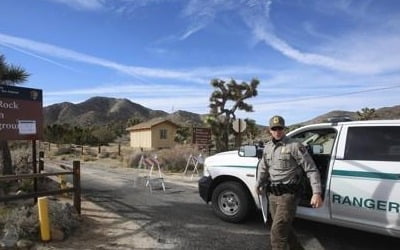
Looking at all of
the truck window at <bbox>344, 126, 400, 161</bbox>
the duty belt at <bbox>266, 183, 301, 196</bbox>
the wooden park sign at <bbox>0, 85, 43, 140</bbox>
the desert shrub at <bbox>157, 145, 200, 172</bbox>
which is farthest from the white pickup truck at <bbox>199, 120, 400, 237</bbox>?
the desert shrub at <bbox>157, 145, 200, 172</bbox>

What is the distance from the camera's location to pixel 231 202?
846 centimetres

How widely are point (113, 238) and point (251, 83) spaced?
84.6ft

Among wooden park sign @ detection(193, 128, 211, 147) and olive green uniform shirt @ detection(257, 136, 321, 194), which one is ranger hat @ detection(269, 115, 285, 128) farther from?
wooden park sign @ detection(193, 128, 211, 147)

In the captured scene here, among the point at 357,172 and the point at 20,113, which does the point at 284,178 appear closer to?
the point at 357,172

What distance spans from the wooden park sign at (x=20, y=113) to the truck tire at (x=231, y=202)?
163 inches

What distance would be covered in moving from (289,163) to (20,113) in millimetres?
6176

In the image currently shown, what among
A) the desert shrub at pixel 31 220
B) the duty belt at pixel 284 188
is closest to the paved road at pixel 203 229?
the desert shrub at pixel 31 220

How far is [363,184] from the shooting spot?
6426 mm

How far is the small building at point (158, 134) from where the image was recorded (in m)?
45.8

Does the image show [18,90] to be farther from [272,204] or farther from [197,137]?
[197,137]

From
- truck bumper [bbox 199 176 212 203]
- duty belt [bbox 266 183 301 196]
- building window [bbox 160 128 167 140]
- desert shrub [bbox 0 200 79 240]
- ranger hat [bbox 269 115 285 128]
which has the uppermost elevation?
building window [bbox 160 128 167 140]

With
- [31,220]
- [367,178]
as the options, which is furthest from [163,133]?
[367,178]

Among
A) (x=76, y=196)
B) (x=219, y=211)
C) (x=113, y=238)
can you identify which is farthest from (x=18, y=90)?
A: (x=219, y=211)

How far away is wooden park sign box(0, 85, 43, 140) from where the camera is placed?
9375mm
